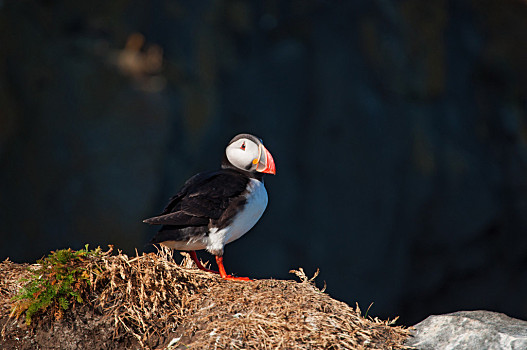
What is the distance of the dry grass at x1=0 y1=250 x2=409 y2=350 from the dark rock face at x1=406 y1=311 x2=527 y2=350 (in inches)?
4.3

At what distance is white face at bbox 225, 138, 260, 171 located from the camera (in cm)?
393

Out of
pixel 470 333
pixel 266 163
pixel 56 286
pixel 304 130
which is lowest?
pixel 56 286

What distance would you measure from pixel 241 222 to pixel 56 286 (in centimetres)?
124

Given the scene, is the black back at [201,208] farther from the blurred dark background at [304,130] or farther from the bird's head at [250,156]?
the blurred dark background at [304,130]

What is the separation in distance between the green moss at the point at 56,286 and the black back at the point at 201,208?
2.30 feet

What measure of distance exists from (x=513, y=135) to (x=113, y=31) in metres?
6.05

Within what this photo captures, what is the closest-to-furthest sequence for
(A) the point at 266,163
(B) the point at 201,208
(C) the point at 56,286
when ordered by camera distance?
(C) the point at 56,286, (B) the point at 201,208, (A) the point at 266,163

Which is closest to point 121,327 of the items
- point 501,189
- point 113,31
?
point 113,31

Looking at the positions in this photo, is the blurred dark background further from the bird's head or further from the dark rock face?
the dark rock face

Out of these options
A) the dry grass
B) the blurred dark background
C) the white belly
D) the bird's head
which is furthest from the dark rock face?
the blurred dark background

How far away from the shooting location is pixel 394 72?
882 cm

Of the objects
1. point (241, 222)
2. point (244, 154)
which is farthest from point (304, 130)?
point (241, 222)

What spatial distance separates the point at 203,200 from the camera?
143 inches

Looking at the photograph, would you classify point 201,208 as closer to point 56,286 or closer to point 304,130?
point 56,286
